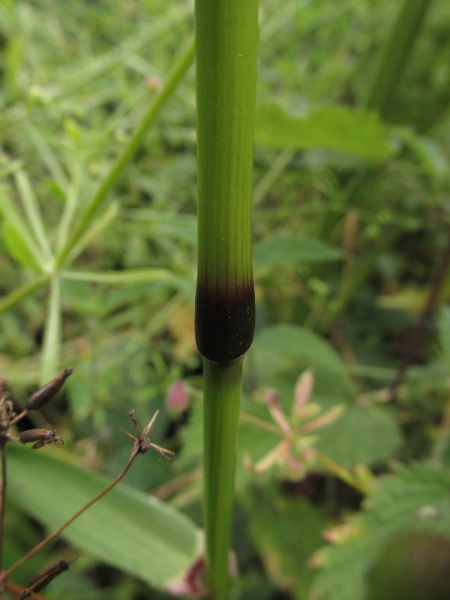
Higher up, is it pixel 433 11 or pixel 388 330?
pixel 433 11

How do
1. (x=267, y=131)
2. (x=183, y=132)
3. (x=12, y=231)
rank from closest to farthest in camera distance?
(x=12, y=231) < (x=267, y=131) < (x=183, y=132)

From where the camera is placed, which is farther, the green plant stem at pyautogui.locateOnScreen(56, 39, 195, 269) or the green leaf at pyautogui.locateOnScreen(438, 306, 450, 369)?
the green leaf at pyautogui.locateOnScreen(438, 306, 450, 369)

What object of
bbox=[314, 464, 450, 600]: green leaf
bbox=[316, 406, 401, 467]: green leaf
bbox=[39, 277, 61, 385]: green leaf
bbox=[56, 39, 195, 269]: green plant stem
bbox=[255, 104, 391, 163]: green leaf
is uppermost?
bbox=[255, 104, 391, 163]: green leaf

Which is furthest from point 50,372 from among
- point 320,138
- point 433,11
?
point 433,11

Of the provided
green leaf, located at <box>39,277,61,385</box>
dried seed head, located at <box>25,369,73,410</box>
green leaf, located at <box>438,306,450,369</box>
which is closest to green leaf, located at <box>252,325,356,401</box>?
green leaf, located at <box>438,306,450,369</box>

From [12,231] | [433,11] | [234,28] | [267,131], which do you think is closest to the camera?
[234,28]

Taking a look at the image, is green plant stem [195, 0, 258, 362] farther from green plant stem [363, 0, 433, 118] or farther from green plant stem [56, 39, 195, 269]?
green plant stem [363, 0, 433, 118]

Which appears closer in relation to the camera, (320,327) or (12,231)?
(12,231)

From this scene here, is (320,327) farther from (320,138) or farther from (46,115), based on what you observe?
(46,115)
